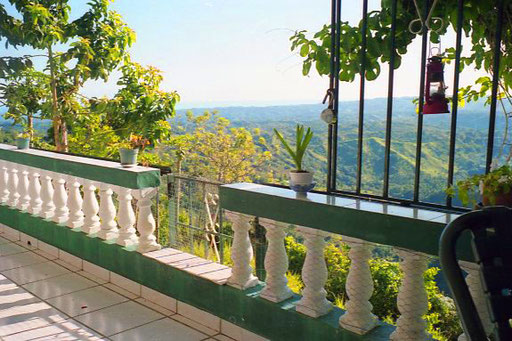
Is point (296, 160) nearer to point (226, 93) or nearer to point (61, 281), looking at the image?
point (61, 281)

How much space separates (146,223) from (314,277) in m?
1.36

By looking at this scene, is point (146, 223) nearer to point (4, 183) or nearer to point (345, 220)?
point (345, 220)

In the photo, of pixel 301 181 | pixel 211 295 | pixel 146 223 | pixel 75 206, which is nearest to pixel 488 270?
pixel 301 181

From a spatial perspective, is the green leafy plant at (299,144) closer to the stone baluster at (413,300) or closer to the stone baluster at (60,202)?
the stone baluster at (413,300)

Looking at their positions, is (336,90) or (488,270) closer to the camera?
(488,270)

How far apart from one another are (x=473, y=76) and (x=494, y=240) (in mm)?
2028

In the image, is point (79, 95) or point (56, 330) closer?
point (56, 330)

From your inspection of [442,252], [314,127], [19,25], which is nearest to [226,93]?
[19,25]

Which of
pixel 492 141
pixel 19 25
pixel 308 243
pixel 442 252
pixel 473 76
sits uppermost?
pixel 19 25

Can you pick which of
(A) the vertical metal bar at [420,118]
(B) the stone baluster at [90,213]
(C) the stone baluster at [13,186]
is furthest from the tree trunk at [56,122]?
(A) the vertical metal bar at [420,118]

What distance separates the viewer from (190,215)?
351 cm

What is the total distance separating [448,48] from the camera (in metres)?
2.48

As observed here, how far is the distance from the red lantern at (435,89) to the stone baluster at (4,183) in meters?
4.09

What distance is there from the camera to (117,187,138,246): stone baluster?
3.26 metres
